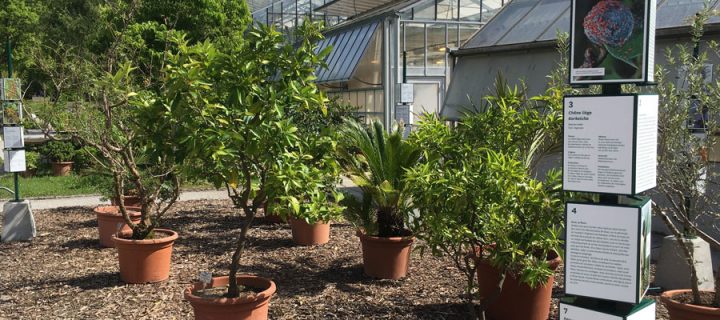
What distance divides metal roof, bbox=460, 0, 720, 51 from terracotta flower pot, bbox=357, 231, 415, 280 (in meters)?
4.08

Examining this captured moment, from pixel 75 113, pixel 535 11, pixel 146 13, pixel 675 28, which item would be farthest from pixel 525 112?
A: pixel 146 13

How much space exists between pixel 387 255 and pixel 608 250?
3.58m

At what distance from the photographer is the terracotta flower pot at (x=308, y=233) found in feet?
25.6

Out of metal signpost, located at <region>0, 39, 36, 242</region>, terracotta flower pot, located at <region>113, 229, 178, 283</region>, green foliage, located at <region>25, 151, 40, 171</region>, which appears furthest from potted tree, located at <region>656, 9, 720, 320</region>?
green foliage, located at <region>25, 151, 40, 171</region>

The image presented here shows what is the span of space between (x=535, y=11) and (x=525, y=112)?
6.20 metres

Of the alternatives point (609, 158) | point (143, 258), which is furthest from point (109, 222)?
point (609, 158)

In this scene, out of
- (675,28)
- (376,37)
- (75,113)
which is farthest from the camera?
(376,37)

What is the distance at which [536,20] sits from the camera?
10.3 meters

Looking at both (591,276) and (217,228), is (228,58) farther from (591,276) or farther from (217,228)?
(217,228)

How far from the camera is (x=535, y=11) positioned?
1068cm

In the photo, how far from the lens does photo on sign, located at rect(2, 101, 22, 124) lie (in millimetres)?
8122

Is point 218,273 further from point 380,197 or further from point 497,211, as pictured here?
point 497,211

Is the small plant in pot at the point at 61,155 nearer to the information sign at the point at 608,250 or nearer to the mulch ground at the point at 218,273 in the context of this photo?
the mulch ground at the point at 218,273

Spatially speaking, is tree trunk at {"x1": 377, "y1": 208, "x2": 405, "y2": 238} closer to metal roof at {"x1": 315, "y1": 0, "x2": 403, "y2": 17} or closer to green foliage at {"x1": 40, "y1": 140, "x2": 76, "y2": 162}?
green foliage at {"x1": 40, "y1": 140, "x2": 76, "y2": 162}
